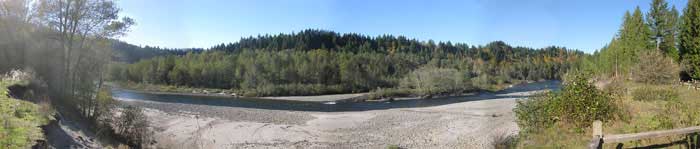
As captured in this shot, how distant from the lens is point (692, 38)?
31281mm

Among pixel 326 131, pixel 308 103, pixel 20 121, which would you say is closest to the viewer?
pixel 20 121

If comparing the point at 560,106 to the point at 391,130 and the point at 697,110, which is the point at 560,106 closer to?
the point at 697,110

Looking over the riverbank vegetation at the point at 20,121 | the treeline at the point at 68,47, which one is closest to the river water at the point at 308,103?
the treeline at the point at 68,47

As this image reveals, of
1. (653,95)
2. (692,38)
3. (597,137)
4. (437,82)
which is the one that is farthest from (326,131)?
(437,82)

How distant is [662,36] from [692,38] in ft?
30.8

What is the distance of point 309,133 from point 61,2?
1131 cm

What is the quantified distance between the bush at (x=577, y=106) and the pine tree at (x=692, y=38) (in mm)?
24644

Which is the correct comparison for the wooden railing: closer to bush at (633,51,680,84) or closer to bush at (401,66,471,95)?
bush at (633,51,680,84)


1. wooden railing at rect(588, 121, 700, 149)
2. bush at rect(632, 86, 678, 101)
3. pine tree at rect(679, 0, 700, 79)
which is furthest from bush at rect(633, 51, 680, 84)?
wooden railing at rect(588, 121, 700, 149)

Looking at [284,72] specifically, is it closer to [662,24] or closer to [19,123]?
[662,24]

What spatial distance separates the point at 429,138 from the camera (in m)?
18.5

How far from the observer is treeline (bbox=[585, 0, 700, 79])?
102ft

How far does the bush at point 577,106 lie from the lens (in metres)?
9.94

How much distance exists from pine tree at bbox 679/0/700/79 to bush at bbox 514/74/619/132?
24.6 meters
